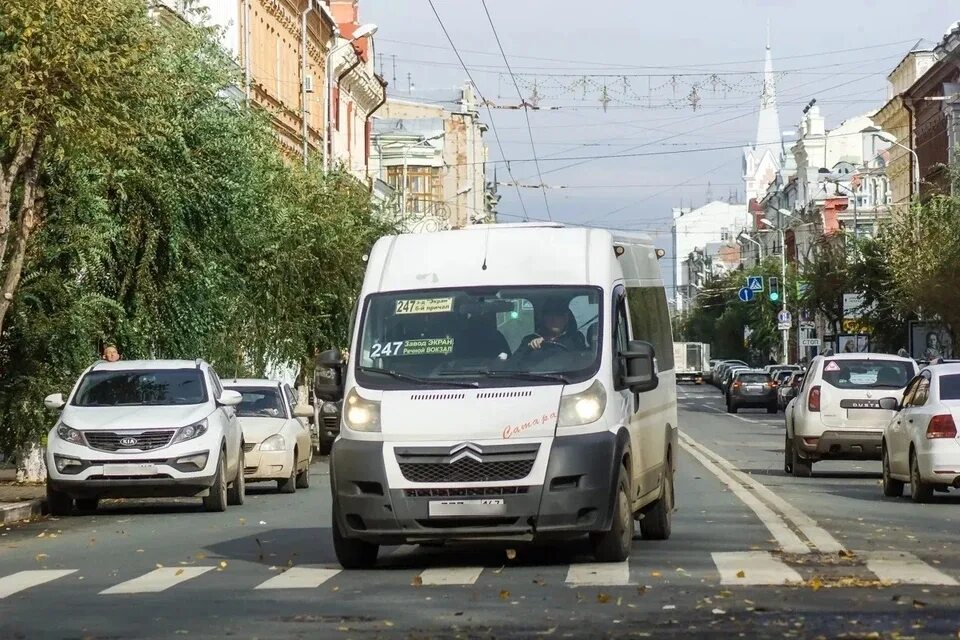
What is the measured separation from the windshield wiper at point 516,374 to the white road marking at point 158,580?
6.95 feet

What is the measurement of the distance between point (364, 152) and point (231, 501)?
203 feet

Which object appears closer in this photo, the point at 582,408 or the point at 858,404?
the point at 582,408

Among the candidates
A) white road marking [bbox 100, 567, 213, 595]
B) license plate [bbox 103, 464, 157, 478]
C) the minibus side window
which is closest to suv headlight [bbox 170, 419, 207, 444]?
license plate [bbox 103, 464, 157, 478]

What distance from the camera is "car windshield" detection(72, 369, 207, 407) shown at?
22938 millimetres

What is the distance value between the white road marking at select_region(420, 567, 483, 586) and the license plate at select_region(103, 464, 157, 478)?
8.64 meters

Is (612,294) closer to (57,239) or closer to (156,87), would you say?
(156,87)

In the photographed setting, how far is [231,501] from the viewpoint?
79.2 ft

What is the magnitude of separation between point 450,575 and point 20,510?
9.95 m

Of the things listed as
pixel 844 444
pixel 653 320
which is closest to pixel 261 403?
pixel 844 444

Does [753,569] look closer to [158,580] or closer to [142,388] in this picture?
[158,580]

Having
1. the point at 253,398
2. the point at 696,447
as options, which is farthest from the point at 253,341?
the point at 253,398

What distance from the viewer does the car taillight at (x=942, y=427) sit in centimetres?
2106

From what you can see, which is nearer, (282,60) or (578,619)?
(578,619)

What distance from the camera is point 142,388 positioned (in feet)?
76.0
